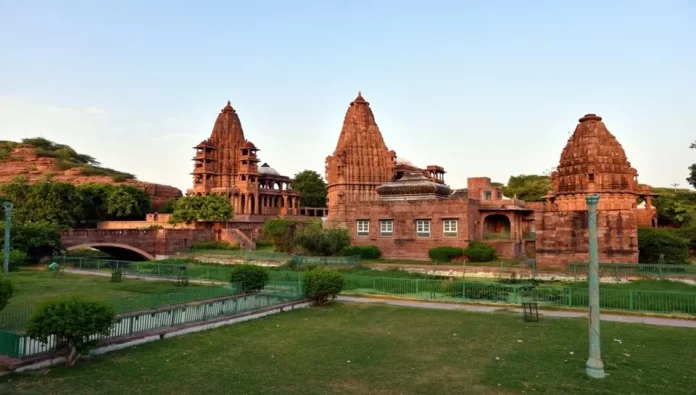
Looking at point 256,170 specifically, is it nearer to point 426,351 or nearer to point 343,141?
point 343,141

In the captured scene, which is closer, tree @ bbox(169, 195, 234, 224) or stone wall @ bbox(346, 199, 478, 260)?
stone wall @ bbox(346, 199, 478, 260)

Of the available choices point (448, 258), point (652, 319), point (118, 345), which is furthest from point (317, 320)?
point (448, 258)

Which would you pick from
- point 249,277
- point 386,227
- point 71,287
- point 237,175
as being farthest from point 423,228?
point 237,175

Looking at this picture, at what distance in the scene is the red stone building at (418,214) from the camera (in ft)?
107

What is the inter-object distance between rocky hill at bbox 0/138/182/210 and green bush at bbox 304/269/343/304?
190 ft

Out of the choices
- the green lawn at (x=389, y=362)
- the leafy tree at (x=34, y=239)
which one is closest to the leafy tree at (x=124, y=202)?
the leafy tree at (x=34, y=239)

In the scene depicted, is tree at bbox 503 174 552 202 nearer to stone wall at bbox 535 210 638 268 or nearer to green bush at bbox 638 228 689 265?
green bush at bbox 638 228 689 265

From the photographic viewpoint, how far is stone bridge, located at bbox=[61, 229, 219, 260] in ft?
126

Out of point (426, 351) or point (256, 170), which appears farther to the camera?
point (256, 170)

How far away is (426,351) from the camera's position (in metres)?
11.4

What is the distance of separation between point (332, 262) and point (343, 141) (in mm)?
20598

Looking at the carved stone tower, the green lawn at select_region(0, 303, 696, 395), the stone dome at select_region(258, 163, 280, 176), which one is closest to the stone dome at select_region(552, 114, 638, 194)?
the carved stone tower

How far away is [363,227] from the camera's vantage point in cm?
3588

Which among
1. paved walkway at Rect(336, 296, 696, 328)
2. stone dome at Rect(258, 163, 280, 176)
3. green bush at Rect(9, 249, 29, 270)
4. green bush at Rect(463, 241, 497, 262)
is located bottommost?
paved walkway at Rect(336, 296, 696, 328)
